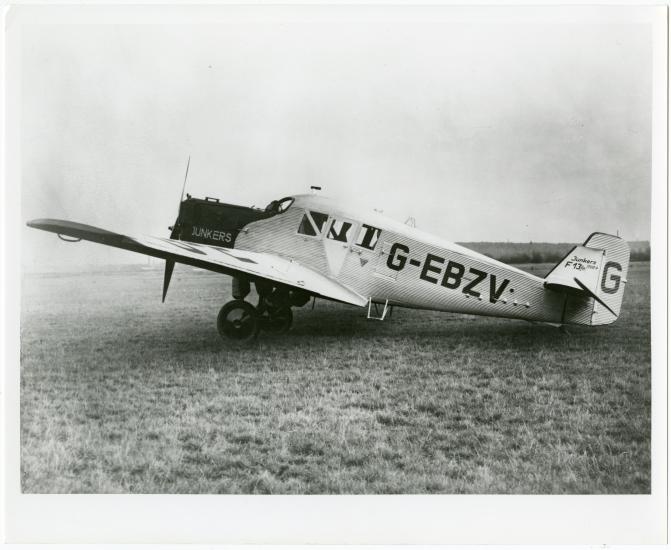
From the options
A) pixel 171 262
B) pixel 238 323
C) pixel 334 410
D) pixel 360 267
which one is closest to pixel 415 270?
pixel 360 267

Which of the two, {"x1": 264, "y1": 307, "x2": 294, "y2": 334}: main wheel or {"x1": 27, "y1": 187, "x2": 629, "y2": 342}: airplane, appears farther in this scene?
{"x1": 264, "y1": 307, "x2": 294, "y2": 334}: main wheel

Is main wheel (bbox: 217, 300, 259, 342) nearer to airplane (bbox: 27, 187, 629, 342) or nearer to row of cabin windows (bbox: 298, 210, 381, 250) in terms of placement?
airplane (bbox: 27, 187, 629, 342)

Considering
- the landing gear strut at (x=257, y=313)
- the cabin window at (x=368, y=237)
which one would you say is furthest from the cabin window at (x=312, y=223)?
the landing gear strut at (x=257, y=313)

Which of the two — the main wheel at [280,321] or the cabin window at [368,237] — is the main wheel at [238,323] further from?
the cabin window at [368,237]

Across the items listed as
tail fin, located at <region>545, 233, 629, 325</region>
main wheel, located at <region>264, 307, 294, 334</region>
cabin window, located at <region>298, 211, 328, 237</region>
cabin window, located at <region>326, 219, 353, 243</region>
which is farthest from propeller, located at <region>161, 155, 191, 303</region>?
tail fin, located at <region>545, 233, 629, 325</region>

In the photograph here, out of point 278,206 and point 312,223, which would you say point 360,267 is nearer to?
point 312,223

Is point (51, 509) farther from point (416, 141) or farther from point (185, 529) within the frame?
point (416, 141)

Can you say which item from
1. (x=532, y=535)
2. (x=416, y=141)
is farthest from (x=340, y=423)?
(x=416, y=141)

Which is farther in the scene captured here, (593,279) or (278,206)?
(278,206)
